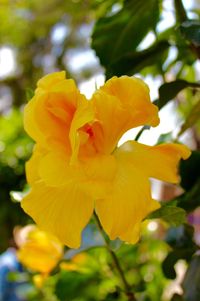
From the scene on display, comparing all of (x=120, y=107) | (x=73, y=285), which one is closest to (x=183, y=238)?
(x=73, y=285)

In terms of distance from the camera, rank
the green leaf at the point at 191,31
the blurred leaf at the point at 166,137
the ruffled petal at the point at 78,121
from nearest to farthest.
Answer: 1. the ruffled petal at the point at 78,121
2. the green leaf at the point at 191,31
3. the blurred leaf at the point at 166,137

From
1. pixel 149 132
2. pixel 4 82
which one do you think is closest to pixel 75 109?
pixel 149 132

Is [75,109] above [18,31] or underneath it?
above

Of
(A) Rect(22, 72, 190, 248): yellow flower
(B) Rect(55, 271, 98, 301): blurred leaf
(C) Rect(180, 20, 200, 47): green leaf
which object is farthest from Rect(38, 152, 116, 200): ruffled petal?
(B) Rect(55, 271, 98, 301): blurred leaf

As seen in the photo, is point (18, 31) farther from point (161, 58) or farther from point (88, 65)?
point (161, 58)

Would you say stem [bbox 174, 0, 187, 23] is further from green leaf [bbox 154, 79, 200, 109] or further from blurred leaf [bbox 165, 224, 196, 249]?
blurred leaf [bbox 165, 224, 196, 249]

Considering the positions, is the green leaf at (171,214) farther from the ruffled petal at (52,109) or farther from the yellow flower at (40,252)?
the yellow flower at (40,252)

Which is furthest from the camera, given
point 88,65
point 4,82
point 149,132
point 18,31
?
point 4,82

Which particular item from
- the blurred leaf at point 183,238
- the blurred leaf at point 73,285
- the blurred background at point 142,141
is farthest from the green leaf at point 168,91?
the blurred leaf at point 73,285
